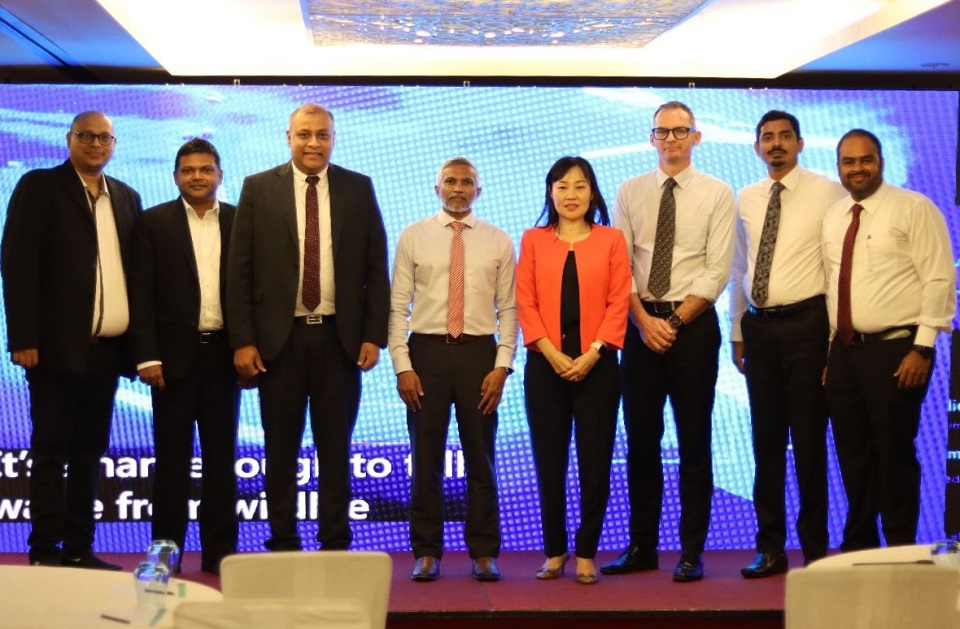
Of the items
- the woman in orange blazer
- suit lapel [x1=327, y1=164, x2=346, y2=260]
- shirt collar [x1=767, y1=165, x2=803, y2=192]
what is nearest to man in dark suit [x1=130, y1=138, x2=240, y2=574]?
suit lapel [x1=327, y1=164, x2=346, y2=260]

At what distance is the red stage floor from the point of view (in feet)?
15.0

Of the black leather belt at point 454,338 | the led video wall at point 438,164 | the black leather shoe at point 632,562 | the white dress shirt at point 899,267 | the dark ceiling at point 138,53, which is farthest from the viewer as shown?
the led video wall at point 438,164

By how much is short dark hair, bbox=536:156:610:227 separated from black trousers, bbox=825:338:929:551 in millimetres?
1112

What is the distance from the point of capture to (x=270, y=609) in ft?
7.34

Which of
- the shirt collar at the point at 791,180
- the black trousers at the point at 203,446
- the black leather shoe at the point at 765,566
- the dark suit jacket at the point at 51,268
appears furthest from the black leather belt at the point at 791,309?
the dark suit jacket at the point at 51,268

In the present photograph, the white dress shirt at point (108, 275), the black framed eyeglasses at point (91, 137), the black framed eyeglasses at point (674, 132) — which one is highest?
the black framed eyeglasses at point (91, 137)

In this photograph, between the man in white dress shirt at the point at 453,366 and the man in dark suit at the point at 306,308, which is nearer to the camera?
the man in dark suit at the point at 306,308

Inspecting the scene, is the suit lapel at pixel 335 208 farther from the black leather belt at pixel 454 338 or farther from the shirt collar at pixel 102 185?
the shirt collar at pixel 102 185

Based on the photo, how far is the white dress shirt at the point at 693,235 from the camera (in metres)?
5.12

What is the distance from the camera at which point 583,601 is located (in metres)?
4.71

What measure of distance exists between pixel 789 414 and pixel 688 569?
78 centimetres

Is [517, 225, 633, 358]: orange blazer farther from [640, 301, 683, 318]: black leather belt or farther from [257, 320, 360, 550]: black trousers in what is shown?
[257, 320, 360, 550]: black trousers

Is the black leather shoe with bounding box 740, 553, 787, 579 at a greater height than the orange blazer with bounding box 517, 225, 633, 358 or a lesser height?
lesser

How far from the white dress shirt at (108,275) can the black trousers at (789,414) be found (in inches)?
104
